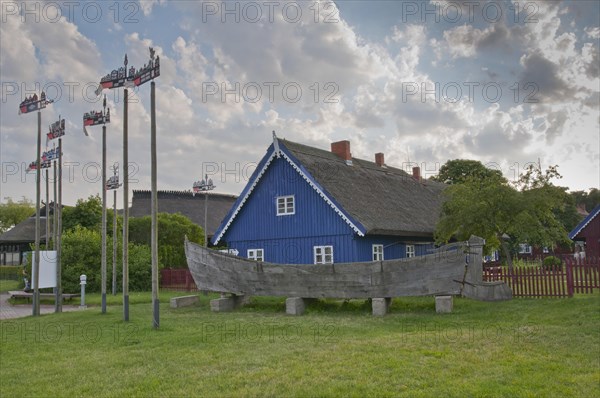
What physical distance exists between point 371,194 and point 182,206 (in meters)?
29.9

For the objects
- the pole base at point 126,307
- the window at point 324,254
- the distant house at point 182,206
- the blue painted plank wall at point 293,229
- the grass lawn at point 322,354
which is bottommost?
the grass lawn at point 322,354

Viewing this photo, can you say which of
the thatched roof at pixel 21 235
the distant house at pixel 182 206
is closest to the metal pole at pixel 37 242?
the distant house at pixel 182 206

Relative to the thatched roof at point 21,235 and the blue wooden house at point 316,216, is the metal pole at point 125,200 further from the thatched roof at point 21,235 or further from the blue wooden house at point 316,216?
the thatched roof at point 21,235

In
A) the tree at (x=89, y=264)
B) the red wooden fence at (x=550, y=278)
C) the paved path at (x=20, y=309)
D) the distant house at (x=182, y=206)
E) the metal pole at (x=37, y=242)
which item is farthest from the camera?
the distant house at (x=182, y=206)

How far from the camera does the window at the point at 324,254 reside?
23.8m

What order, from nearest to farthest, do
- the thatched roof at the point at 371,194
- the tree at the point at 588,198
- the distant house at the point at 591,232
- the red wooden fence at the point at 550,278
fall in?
the red wooden fence at the point at 550,278
the thatched roof at the point at 371,194
the distant house at the point at 591,232
the tree at the point at 588,198

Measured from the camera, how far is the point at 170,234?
38.6m

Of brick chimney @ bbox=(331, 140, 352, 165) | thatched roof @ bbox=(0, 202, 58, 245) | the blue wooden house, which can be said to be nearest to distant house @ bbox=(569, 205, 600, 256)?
the blue wooden house

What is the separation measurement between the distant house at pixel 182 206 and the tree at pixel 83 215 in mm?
9548

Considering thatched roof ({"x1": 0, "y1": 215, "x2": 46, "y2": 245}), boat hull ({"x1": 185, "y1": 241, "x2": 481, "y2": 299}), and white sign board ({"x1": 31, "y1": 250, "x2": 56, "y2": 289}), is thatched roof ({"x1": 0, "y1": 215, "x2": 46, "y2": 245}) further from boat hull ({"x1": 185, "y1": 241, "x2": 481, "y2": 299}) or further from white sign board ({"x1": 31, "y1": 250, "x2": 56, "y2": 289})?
boat hull ({"x1": 185, "y1": 241, "x2": 481, "y2": 299})

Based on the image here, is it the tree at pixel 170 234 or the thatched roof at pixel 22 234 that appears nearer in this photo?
the tree at pixel 170 234

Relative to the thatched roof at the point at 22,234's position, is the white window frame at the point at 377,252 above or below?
below

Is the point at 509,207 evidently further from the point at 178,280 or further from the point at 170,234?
the point at 170,234

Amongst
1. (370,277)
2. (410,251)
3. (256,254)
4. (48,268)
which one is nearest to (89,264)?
(256,254)
